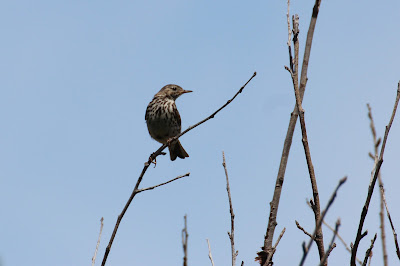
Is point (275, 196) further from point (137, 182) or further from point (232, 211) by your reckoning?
point (137, 182)

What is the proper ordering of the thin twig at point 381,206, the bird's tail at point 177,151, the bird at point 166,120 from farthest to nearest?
the bird's tail at point 177,151 → the bird at point 166,120 → the thin twig at point 381,206

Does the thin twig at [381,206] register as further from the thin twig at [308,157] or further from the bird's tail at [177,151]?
the bird's tail at [177,151]

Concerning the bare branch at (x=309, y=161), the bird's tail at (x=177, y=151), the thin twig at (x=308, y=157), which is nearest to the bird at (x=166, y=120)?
the bird's tail at (x=177, y=151)

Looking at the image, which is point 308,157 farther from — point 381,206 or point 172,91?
point 172,91

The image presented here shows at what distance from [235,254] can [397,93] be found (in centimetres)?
161

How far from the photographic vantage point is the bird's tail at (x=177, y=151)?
12938 millimetres

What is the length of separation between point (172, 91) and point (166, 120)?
120 centimetres

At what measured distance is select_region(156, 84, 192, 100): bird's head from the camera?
13.3 meters

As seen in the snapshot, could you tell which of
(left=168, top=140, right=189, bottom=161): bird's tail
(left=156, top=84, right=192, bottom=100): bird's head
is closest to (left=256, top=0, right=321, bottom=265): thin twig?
(left=168, top=140, right=189, bottom=161): bird's tail

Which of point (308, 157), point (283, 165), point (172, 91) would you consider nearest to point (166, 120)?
point (172, 91)

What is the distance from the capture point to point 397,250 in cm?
385

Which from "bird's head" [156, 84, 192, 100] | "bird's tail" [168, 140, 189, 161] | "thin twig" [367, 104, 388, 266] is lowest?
"thin twig" [367, 104, 388, 266]

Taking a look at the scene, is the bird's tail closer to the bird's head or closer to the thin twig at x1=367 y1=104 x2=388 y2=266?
the bird's head

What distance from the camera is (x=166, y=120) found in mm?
12375
